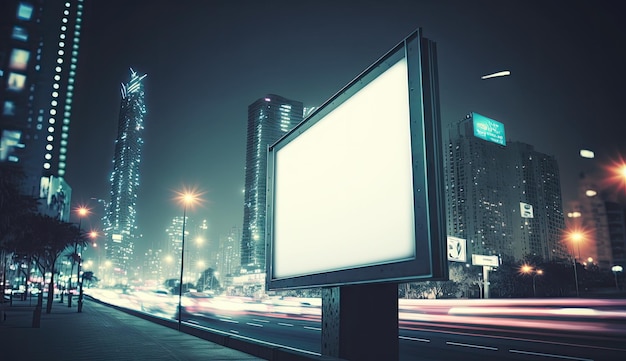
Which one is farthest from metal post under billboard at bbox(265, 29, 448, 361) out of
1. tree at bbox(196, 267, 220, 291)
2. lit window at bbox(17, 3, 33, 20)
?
tree at bbox(196, 267, 220, 291)

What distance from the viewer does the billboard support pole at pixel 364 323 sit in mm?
7273

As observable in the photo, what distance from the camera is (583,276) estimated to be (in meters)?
92.3

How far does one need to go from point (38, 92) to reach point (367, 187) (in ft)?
312

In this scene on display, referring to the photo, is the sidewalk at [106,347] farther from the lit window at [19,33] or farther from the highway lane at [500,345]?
the lit window at [19,33]

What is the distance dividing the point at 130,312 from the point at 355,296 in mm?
34999

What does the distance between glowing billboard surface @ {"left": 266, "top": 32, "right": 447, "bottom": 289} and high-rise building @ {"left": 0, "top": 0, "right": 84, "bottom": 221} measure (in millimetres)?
14477

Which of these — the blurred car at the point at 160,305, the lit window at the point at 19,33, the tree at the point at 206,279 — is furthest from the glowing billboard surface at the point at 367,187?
the tree at the point at 206,279

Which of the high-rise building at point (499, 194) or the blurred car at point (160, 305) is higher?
the high-rise building at point (499, 194)

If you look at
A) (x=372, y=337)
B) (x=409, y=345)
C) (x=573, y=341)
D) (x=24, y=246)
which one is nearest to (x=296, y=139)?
(x=372, y=337)

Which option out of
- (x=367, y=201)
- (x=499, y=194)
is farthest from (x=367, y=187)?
(x=499, y=194)

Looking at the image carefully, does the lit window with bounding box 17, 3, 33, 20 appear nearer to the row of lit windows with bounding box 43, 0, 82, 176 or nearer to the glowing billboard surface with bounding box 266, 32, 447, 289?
the glowing billboard surface with bounding box 266, 32, 447, 289

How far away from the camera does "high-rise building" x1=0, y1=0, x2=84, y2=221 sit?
770 inches

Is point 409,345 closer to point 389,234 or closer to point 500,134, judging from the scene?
point 389,234

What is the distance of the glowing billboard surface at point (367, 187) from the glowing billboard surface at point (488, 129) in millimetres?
60942
